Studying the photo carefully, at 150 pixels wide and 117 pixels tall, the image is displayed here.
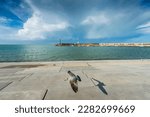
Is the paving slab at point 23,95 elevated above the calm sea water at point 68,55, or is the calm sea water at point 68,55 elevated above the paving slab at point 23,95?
the paving slab at point 23,95

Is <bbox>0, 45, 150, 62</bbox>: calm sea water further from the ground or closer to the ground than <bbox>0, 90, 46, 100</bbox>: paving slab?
closer to the ground

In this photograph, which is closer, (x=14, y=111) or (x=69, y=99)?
(x=14, y=111)

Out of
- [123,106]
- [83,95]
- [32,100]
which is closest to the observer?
[123,106]

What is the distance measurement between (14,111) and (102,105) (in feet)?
7.50

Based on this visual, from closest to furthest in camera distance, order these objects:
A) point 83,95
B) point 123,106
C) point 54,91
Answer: point 123,106 < point 83,95 < point 54,91

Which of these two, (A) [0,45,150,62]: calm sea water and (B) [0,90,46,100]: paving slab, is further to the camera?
(A) [0,45,150,62]: calm sea water

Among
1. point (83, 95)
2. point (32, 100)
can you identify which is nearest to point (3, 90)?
point (32, 100)

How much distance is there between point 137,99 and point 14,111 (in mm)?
3405

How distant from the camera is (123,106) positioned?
11.7 ft

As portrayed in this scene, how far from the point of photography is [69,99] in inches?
156

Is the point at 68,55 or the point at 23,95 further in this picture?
the point at 68,55

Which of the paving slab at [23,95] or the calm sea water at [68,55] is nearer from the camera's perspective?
the paving slab at [23,95]

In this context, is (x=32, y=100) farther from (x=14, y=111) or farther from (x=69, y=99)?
(x=69, y=99)

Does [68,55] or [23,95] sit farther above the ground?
[23,95]
